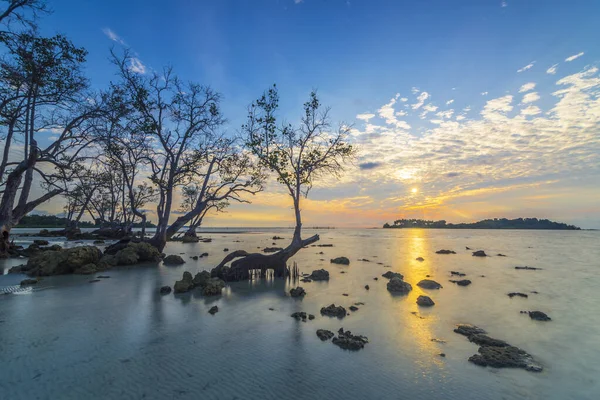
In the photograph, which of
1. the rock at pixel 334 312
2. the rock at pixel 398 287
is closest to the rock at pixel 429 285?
the rock at pixel 398 287

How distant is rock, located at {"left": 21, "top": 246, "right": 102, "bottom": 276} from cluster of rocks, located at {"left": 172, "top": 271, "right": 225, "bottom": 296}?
8.08 meters

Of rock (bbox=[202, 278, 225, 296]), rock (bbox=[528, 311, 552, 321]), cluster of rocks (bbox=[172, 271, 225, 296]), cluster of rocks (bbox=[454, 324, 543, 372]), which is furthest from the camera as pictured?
cluster of rocks (bbox=[172, 271, 225, 296])

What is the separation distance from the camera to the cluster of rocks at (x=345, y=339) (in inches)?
277

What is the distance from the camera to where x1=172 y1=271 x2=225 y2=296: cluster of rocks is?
1234 cm

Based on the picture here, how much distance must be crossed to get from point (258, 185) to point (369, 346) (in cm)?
1963

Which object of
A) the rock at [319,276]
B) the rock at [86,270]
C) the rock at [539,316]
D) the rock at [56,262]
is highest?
the rock at [56,262]

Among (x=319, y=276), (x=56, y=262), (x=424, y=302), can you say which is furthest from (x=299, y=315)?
(x=56, y=262)

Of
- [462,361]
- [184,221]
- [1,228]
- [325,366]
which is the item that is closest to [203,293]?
[325,366]

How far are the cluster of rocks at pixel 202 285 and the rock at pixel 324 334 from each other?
Answer: 20.7ft

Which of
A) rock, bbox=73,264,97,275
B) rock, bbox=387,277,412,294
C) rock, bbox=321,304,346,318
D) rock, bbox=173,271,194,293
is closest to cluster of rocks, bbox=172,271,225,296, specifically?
rock, bbox=173,271,194,293

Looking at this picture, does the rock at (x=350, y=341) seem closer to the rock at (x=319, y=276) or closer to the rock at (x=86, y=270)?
the rock at (x=319, y=276)

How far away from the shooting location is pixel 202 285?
1319 cm

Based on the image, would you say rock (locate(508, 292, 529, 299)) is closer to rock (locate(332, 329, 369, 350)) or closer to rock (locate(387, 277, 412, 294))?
rock (locate(387, 277, 412, 294))

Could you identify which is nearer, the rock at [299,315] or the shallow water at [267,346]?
the shallow water at [267,346]
